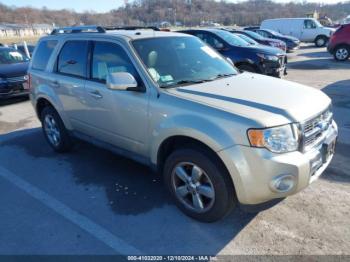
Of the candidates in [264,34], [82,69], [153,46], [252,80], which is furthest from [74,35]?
[264,34]

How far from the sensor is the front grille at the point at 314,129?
2.78 metres

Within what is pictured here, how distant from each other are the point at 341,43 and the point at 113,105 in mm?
14857

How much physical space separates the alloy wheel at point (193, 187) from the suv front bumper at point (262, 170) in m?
0.35

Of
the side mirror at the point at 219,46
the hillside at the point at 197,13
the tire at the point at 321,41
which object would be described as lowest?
the tire at the point at 321,41

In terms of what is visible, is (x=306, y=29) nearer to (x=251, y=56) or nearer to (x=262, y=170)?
(x=251, y=56)

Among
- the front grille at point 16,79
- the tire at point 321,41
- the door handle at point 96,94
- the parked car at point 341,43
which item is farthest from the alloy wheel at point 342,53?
the door handle at point 96,94

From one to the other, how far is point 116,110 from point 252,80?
164 centimetres

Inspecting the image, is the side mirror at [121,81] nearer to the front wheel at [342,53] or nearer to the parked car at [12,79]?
the parked car at [12,79]

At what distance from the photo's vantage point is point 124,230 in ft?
10.3

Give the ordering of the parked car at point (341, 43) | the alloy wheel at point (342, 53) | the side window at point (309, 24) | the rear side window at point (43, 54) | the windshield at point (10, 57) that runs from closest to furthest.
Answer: the rear side window at point (43, 54) < the windshield at point (10, 57) < the parked car at point (341, 43) < the alloy wheel at point (342, 53) < the side window at point (309, 24)

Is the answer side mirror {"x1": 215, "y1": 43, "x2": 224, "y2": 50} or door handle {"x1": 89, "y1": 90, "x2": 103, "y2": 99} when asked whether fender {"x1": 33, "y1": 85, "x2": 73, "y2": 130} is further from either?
side mirror {"x1": 215, "y1": 43, "x2": 224, "y2": 50}

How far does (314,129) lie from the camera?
2914 millimetres

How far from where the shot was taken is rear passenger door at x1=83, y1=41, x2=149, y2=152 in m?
3.47

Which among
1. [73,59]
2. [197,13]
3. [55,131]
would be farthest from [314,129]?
[197,13]
